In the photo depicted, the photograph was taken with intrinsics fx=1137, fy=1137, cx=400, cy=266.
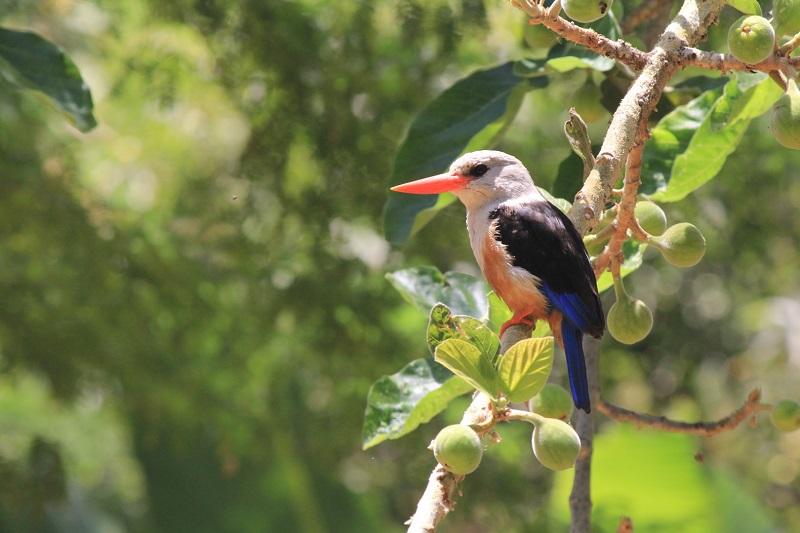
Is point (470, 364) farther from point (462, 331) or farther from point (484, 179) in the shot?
point (484, 179)

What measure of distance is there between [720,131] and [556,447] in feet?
3.15

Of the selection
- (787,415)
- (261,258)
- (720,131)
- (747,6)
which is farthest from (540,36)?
(261,258)

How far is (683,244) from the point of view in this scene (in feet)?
5.69

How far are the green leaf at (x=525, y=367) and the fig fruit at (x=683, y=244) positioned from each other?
428mm

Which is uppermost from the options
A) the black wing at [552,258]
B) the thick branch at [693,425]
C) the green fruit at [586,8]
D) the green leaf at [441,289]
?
the green fruit at [586,8]

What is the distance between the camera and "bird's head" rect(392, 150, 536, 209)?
92.0 inches

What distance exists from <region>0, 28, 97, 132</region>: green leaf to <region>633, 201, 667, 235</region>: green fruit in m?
1.20

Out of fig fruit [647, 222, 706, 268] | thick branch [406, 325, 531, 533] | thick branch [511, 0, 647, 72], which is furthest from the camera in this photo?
fig fruit [647, 222, 706, 268]

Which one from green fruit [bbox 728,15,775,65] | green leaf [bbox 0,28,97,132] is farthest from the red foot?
green leaf [bbox 0,28,97,132]

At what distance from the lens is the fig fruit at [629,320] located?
70.2 inches

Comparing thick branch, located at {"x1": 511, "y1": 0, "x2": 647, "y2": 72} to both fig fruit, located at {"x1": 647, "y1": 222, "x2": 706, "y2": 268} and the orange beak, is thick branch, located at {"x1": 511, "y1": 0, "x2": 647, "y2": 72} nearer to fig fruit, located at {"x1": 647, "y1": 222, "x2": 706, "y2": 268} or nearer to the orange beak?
fig fruit, located at {"x1": 647, "y1": 222, "x2": 706, "y2": 268}

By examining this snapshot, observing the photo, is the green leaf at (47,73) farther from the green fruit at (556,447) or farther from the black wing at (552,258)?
the green fruit at (556,447)

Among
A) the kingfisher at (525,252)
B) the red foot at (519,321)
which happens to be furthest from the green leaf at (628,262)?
the red foot at (519,321)

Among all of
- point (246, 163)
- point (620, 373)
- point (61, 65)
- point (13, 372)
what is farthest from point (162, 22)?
point (620, 373)
